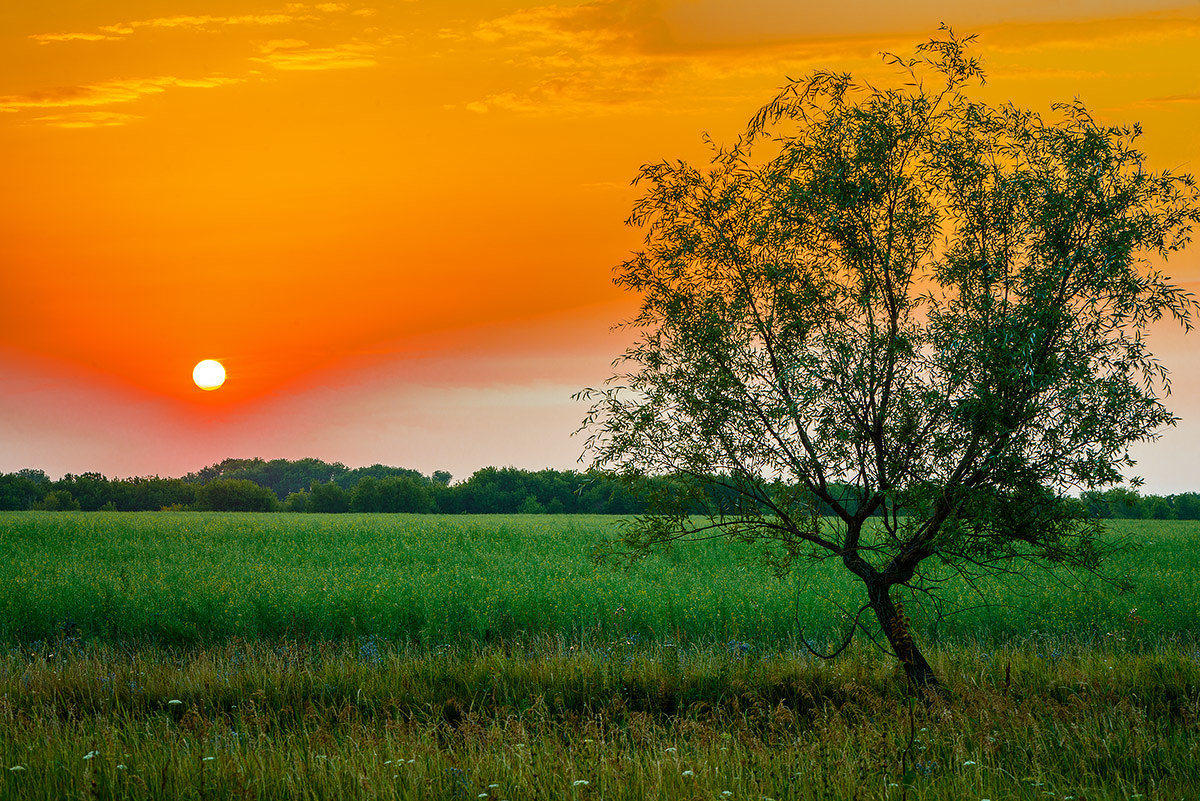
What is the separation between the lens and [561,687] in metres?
13.4

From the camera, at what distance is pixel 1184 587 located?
977 inches

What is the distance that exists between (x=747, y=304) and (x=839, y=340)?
4.97 ft

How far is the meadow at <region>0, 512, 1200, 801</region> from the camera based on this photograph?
8.69m

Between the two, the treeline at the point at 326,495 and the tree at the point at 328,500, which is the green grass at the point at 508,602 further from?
the tree at the point at 328,500

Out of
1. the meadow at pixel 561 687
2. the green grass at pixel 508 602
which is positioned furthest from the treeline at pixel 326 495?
the meadow at pixel 561 687

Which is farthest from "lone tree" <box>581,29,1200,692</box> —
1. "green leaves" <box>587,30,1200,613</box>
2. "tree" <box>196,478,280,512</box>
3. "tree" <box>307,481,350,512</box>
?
"tree" <box>196,478,280,512</box>

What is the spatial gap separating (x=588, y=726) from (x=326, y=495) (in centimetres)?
9490

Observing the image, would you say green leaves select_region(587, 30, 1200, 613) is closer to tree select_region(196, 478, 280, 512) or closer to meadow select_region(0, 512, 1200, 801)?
meadow select_region(0, 512, 1200, 801)

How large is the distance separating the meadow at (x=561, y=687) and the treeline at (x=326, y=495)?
62416 mm

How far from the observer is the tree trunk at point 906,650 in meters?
12.4

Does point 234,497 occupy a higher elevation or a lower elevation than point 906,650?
higher

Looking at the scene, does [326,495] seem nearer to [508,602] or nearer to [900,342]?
[508,602]

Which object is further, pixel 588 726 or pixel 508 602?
pixel 508 602

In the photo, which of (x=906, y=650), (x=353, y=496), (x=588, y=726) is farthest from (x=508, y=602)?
(x=353, y=496)
